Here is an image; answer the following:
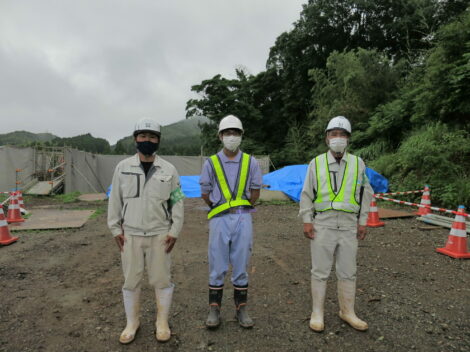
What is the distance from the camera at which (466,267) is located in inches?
183

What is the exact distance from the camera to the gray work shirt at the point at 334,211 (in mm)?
2885

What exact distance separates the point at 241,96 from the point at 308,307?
85.4ft

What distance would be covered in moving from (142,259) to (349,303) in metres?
2.11

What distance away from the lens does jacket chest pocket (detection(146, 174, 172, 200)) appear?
2.71 meters

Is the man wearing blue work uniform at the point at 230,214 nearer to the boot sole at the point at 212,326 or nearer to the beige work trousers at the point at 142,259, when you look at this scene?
the boot sole at the point at 212,326

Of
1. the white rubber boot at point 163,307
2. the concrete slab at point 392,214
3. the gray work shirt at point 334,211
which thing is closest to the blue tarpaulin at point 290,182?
the concrete slab at point 392,214

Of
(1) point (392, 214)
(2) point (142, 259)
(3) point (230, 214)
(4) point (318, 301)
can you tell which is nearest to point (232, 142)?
(3) point (230, 214)

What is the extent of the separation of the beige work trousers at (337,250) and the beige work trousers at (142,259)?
151cm

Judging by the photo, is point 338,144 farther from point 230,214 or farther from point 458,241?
point 458,241

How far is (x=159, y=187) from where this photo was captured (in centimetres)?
272

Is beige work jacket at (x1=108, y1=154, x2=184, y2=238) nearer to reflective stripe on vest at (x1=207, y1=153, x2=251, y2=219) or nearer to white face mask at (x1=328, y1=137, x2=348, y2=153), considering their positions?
reflective stripe on vest at (x1=207, y1=153, x2=251, y2=219)

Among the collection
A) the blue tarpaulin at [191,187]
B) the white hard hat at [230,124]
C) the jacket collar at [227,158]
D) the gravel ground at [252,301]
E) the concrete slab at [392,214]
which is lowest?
the gravel ground at [252,301]

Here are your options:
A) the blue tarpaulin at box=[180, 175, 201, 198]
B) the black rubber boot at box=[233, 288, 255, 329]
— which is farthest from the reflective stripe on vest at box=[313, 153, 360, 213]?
the blue tarpaulin at box=[180, 175, 201, 198]

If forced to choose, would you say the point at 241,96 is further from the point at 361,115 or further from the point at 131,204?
the point at 131,204
